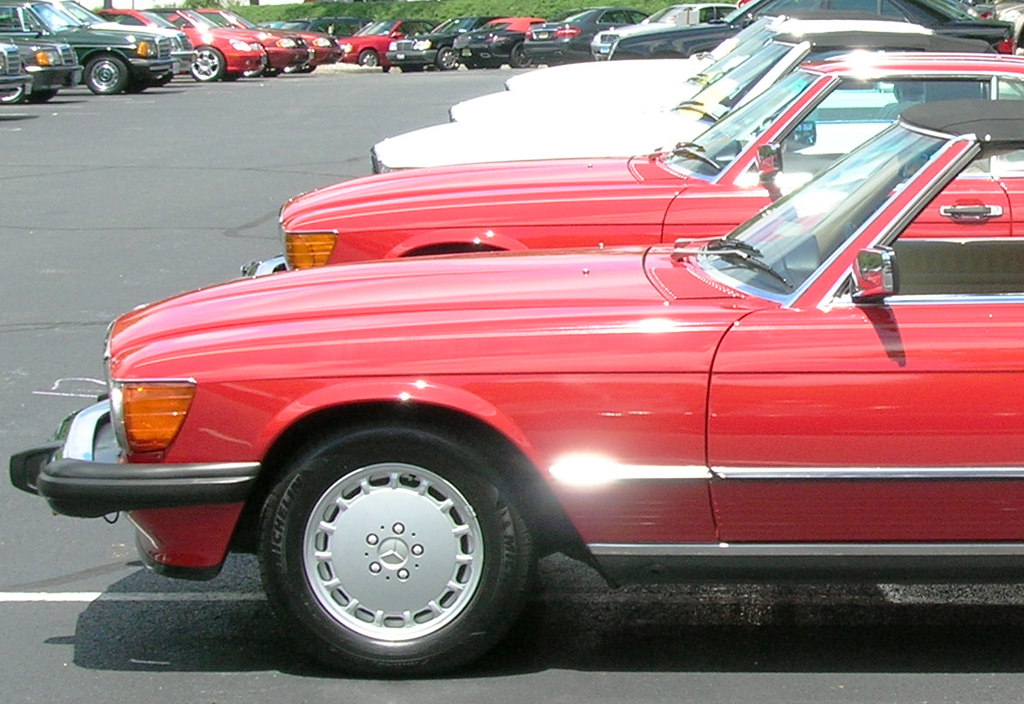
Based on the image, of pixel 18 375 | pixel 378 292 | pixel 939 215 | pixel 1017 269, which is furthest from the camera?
pixel 18 375

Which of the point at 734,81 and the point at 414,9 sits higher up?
the point at 734,81

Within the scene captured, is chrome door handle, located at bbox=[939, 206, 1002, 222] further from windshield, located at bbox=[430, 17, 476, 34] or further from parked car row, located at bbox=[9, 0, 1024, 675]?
windshield, located at bbox=[430, 17, 476, 34]

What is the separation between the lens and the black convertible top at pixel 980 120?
13.4 feet

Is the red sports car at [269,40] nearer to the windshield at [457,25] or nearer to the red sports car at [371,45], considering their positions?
the red sports car at [371,45]

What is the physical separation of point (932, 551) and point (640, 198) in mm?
2817

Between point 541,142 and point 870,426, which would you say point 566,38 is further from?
point 870,426

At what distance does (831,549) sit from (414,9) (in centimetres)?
5477

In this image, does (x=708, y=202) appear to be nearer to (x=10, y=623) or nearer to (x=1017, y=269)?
(x=1017, y=269)

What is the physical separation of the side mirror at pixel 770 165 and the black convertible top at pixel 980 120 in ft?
6.24

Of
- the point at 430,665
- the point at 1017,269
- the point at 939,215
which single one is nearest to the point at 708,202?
the point at 939,215

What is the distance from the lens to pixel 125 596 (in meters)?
4.86

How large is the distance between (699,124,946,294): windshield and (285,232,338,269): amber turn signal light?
2.34m

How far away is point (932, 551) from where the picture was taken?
4.02 m

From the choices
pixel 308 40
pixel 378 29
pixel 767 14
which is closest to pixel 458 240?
pixel 767 14
